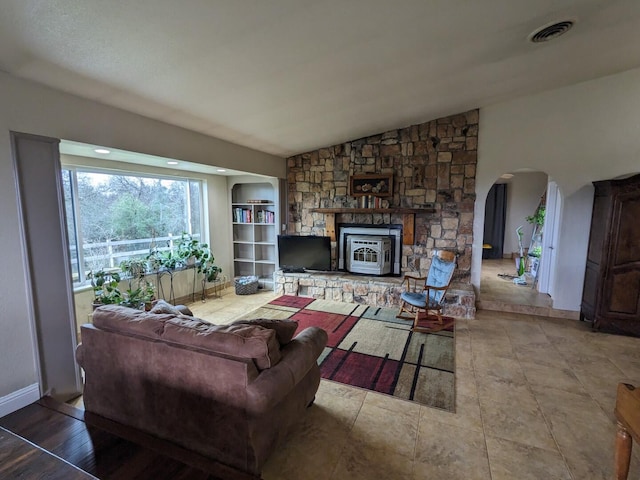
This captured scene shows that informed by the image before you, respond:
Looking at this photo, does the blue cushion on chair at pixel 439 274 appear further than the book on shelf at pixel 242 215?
No

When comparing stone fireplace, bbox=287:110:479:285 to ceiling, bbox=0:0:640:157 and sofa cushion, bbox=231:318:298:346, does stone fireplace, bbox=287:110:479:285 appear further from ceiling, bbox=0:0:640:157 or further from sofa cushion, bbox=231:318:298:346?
sofa cushion, bbox=231:318:298:346

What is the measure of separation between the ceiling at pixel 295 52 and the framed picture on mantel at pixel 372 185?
1.34 metres

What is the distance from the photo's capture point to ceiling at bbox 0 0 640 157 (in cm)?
174

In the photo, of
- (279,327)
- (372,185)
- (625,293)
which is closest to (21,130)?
(279,327)

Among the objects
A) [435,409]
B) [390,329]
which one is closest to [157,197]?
[390,329]

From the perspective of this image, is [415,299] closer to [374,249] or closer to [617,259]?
[374,249]

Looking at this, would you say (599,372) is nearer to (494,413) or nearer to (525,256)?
(494,413)

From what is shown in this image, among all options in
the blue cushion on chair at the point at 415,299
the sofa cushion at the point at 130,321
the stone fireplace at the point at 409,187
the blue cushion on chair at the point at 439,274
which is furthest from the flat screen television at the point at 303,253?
the sofa cushion at the point at 130,321

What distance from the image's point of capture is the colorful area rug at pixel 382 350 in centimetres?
271

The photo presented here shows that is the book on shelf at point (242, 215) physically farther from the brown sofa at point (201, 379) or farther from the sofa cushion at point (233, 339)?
the sofa cushion at point (233, 339)

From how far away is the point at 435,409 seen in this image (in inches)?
94.7

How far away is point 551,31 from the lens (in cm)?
261

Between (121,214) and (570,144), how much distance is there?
619cm

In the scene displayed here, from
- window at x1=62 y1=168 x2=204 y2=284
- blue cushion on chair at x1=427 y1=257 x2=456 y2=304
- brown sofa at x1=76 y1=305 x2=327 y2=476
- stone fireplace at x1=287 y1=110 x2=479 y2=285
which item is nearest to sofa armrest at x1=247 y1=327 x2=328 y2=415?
brown sofa at x1=76 y1=305 x2=327 y2=476
